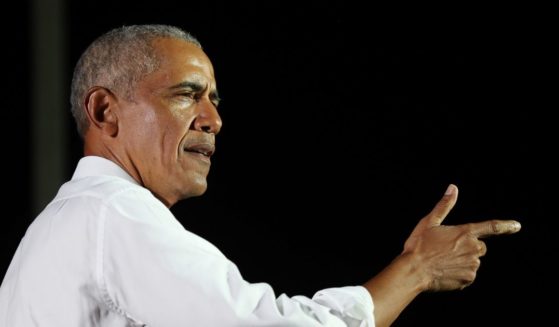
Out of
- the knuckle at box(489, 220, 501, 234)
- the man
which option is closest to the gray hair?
the man

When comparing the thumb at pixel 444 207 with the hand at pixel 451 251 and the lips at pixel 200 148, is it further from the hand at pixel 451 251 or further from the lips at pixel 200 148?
the lips at pixel 200 148

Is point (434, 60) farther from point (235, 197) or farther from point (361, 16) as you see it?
point (235, 197)

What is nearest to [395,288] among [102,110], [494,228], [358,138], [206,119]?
[494,228]

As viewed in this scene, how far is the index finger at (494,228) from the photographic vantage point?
62.8 inches

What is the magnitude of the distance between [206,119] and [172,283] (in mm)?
487

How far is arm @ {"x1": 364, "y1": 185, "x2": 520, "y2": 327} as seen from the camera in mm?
1536

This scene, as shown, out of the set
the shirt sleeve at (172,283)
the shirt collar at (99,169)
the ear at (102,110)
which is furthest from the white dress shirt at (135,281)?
the ear at (102,110)

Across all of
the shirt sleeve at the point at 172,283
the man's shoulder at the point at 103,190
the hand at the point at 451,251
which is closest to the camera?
the shirt sleeve at the point at 172,283

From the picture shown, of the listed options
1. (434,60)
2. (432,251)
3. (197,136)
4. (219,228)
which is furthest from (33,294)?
(434,60)

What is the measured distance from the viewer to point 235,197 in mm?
3100

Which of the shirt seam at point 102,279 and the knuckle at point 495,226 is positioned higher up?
the knuckle at point 495,226

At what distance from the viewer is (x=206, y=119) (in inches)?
69.1

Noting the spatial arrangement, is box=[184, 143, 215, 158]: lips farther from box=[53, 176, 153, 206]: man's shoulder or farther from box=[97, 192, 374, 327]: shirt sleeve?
box=[97, 192, 374, 327]: shirt sleeve

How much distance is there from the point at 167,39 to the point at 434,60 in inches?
54.3
